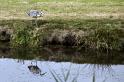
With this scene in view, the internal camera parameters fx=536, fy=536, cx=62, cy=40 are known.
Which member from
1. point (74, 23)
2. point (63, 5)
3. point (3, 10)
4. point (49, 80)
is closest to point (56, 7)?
point (63, 5)

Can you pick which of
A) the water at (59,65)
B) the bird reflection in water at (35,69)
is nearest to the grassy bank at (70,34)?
the water at (59,65)

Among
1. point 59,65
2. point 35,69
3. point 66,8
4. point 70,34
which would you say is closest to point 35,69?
point 35,69

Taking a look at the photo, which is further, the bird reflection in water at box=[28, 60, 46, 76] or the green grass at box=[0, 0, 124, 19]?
the green grass at box=[0, 0, 124, 19]

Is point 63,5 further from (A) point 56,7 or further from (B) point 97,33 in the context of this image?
(B) point 97,33

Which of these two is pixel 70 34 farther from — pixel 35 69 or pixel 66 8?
pixel 66 8

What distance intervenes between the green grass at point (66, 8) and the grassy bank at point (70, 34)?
1.93 meters

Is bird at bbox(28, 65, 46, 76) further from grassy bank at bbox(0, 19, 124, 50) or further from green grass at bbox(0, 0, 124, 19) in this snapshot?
green grass at bbox(0, 0, 124, 19)

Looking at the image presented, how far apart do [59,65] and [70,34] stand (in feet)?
8.58

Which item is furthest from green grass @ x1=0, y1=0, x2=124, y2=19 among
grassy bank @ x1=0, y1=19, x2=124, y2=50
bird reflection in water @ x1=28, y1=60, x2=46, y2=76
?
bird reflection in water @ x1=28, y1=60, x2=46, y2=76

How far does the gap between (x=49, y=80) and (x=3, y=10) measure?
10137 mm

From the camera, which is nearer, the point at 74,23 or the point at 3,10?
the point at 74,23

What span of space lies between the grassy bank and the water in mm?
375

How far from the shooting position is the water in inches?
601

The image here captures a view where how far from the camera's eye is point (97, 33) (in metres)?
19.1
